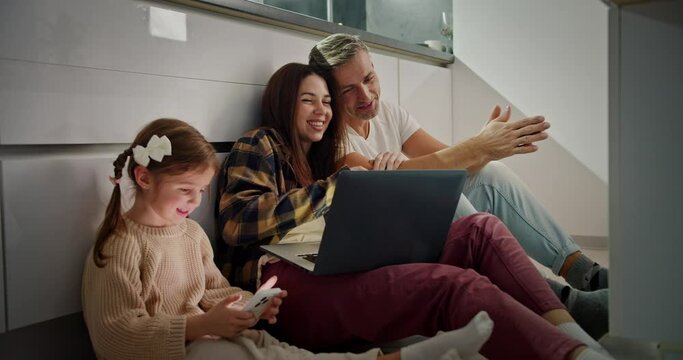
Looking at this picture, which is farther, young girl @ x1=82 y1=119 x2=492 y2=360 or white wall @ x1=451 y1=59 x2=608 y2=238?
white wall @ x1=451 y1=59 x2=608 y2=238

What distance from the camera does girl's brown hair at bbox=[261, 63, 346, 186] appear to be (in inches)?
69.6

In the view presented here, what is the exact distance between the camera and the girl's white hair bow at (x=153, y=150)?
52.4 inches

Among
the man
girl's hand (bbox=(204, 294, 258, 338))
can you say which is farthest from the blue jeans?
girl's hand (bbox=(204, 294, 258, 338))

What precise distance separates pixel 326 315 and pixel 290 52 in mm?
872

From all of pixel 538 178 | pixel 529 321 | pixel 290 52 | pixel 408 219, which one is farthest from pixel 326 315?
pixel 538 178

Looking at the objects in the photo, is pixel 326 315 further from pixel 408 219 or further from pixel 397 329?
pixel 408 219

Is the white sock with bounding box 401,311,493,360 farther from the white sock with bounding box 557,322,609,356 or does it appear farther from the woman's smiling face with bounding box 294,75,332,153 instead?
the woman's smiling face with bounding box 294,75,332,153

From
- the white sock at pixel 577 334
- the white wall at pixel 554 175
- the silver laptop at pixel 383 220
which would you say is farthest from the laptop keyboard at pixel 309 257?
the white wall at pixel 554 175

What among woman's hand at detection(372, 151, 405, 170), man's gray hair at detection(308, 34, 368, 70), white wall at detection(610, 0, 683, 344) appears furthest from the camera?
man's gray hair at detection(308, 34, 368, 70)

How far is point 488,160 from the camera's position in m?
1.97

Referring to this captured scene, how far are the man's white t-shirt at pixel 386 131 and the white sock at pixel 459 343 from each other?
38.1 inches

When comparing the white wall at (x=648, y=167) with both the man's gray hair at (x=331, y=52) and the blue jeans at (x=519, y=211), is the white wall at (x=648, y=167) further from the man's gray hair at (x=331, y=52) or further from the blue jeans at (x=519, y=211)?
the man's gray hair at (x=331, y=52)

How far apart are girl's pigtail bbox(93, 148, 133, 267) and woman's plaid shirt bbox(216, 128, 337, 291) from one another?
267 millimetres

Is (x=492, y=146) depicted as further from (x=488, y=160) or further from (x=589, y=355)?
(x=589, y=355)
